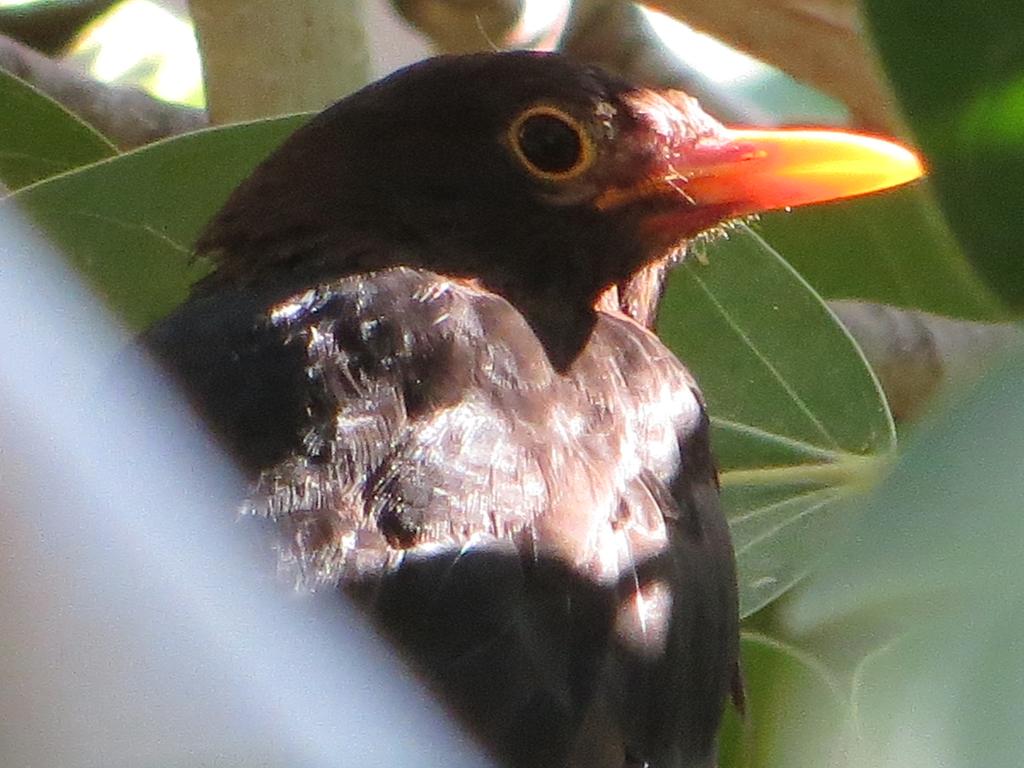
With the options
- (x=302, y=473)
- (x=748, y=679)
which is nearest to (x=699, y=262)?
(x=748, y=679)

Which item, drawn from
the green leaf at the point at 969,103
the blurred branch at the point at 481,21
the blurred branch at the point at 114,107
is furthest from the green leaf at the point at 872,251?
Result: the green leaf at the point at 969,103

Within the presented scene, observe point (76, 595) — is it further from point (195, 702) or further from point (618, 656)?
point (618, 656)

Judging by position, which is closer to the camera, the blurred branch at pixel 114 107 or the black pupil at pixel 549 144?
the black pupil at pixel 549 144

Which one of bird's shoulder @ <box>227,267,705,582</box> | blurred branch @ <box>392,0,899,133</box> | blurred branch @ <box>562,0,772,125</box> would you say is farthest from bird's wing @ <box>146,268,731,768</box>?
blurred branch @ <box>562,0,772,125</box>

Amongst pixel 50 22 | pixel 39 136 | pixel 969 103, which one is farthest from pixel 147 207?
pixel 50 22

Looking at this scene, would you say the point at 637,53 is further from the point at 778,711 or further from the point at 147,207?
the point at 778,711

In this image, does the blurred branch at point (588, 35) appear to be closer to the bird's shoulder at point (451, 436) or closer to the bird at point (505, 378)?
the bird at point (505, 378)
